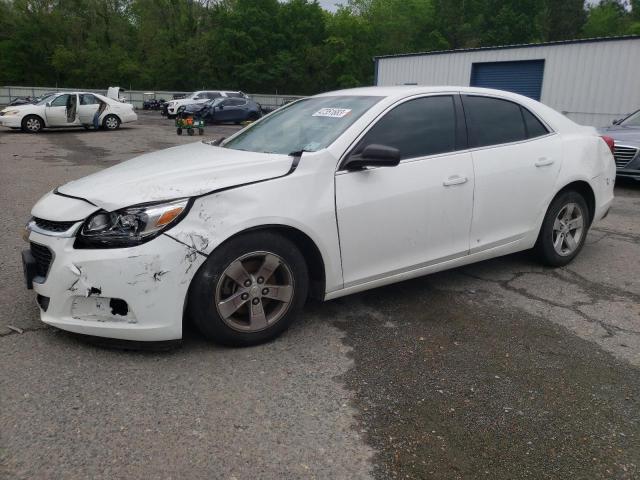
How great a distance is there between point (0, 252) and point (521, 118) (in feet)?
15.7

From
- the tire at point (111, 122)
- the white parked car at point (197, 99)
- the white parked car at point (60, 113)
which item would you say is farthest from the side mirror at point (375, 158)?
the white parked car at point (197, 99)

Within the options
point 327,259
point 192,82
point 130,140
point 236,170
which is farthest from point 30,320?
point 192,82

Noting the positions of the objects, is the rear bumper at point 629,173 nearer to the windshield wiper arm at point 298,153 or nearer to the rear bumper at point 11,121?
the windshield wiper arm at point 298,153

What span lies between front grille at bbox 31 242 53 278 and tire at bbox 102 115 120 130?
64.4 ft

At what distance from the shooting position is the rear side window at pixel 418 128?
12.4 feet

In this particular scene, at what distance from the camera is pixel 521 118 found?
15.1 ft

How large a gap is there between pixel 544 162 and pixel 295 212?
2384 mm

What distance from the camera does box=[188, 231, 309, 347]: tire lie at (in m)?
3.12

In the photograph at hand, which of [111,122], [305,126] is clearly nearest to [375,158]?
[305,126]

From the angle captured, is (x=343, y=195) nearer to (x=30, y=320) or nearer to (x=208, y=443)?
(x=208, y=443)

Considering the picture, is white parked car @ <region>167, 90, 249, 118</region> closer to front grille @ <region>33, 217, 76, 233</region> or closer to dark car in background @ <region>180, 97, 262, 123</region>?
dark car in background @ <region>180, 97, 262, 123</region>

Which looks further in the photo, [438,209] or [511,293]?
[511,293]

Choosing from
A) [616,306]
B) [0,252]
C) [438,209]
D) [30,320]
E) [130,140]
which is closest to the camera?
[30,320]

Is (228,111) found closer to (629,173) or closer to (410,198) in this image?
(629,173)
